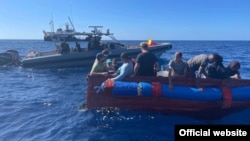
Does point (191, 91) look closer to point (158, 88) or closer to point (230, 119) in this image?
point (158, 88)

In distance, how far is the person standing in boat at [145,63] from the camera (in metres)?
8.48

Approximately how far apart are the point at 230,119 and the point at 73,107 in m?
4.93

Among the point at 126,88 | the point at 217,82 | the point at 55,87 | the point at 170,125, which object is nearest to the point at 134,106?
the point at 126,88

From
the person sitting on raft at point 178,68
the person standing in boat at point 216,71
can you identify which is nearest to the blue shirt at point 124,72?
the person sitting on raft at point 178,68

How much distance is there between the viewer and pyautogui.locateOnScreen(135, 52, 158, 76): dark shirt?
848 cm

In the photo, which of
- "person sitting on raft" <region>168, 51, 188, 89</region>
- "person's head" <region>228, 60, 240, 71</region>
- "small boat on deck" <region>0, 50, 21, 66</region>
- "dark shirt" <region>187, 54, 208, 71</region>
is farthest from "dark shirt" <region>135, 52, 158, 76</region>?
"small boat on deck" <region>0, 50, 21, 66</region>

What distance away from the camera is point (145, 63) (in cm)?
857

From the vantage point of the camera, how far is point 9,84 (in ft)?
51.2

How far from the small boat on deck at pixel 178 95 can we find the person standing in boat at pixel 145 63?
262 mm

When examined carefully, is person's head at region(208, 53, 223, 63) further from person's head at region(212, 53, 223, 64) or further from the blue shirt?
the blue shirt

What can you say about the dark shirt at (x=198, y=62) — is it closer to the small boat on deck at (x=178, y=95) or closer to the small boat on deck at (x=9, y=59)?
the small boat on deck at (x=178, y=95)

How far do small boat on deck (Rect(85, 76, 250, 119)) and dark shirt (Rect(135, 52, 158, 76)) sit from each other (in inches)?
10.5

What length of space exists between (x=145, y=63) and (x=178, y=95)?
130 centimetres

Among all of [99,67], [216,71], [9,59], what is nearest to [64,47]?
[9,59]
